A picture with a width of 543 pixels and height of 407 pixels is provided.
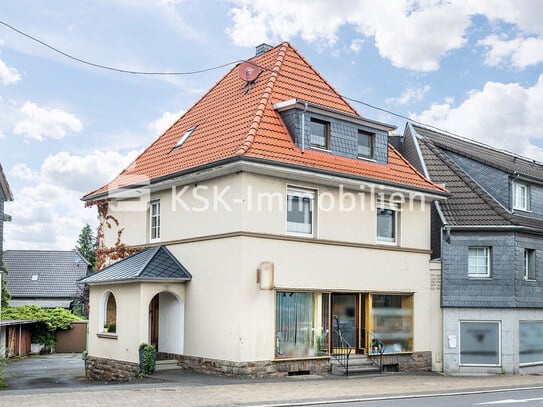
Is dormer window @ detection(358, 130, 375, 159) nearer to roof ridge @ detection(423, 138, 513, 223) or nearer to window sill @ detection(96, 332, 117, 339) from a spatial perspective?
roof ridge @ detection(423, 138, 513, 223)

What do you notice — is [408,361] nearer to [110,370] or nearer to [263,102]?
[110,370]

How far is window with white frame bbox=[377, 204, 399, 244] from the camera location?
24.4 meters

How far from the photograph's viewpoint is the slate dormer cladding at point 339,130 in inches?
877

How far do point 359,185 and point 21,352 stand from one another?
2648cm

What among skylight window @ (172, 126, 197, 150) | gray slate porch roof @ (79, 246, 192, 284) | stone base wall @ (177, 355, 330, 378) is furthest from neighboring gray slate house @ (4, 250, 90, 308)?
stone base wall @ (177, 355, 330, 378)

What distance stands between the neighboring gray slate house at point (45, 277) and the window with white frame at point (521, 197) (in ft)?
120

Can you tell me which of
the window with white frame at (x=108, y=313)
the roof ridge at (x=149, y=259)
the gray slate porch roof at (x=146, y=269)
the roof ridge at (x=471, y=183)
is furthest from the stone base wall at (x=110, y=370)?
the roof ridge at (x=471, y=183)

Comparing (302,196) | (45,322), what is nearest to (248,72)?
(302,196)

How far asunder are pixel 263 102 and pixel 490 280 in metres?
10.0

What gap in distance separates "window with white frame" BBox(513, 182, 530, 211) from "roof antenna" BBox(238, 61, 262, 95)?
10112 millimetres

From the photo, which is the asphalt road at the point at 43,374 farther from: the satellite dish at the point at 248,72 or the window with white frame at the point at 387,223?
the satellite dish at the point at 248,72

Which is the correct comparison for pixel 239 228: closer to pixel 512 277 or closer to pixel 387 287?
pixel 387 287

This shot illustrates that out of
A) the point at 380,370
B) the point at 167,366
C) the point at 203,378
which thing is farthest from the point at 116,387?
the point at 380,370

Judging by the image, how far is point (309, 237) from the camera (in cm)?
2220
